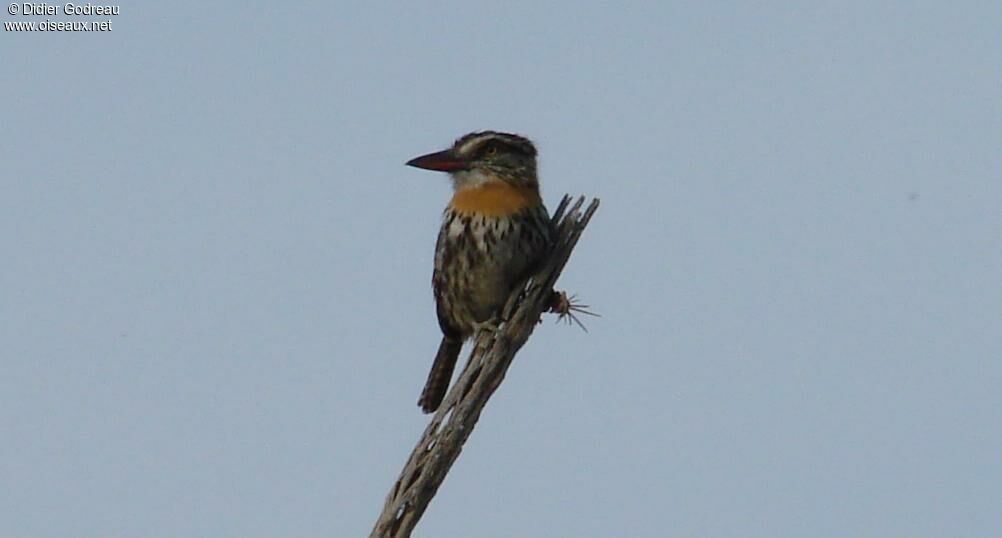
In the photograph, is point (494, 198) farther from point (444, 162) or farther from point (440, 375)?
point (440, 375)

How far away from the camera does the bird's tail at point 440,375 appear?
9.57 meters

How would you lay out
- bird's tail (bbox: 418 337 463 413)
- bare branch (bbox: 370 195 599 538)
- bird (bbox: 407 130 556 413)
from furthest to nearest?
bird's tail (bbox: 418 337 463 413), bird (bbox: 407 130 556 413), bare branch (bbox: 370 195 599 538)

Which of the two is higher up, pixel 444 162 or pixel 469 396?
pixel 444 162

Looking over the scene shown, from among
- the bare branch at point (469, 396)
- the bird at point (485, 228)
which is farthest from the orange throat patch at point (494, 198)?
the bare branch at point (469, 396)

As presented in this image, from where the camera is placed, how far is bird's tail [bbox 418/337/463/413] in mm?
9570

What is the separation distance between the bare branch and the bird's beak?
93cm

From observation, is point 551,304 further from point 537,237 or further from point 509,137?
point 509,137

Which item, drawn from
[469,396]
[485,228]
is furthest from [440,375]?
[469,396]

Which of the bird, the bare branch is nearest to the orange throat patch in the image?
the bird

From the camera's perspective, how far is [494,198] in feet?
29.9

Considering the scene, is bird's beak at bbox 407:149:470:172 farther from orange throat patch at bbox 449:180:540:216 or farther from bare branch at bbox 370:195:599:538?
bare branch at bbox 370:195:599:538

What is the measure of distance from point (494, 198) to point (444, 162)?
1.13 ft

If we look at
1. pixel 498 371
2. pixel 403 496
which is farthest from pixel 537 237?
pixel 403 496

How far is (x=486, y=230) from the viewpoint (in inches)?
355
